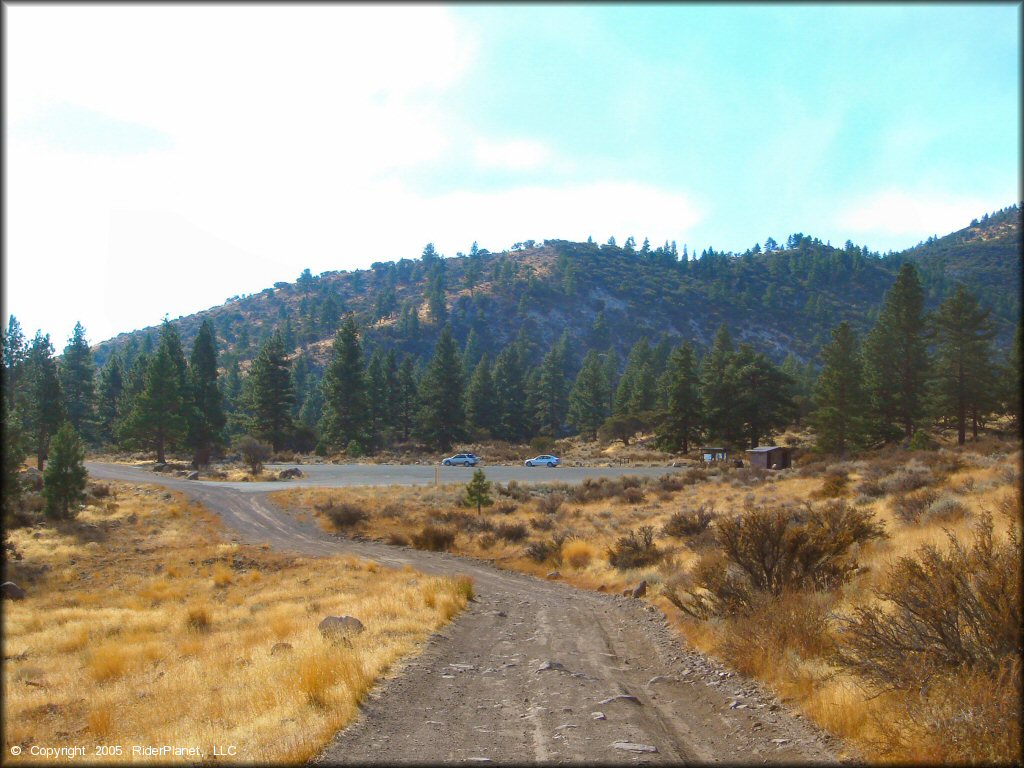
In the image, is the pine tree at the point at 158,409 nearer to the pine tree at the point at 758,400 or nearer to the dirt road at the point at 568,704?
the dirt road at the point at 568,704

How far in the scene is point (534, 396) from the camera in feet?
314

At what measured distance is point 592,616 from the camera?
13.7 m

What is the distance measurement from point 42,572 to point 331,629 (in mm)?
17097

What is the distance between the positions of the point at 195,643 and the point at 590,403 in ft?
260

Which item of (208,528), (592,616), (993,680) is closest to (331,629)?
(592,616)

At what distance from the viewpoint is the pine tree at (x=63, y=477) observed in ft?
98.5

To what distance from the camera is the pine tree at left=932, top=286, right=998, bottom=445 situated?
4253 cm

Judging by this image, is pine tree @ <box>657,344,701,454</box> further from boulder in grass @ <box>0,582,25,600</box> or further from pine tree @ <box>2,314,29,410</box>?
pine tree @ <box>2,314,29,410</box>

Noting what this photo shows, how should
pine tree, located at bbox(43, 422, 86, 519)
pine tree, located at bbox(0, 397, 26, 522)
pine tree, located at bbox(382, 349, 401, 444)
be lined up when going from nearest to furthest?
pine tree, located at bbox(0, 397, 26, 522)
pine tree, located at bbox(43, 422, 86, 519)
pine tree, located at bbox(382, 349, 401, 444)

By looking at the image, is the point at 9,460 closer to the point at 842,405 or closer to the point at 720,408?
the point at 842,405

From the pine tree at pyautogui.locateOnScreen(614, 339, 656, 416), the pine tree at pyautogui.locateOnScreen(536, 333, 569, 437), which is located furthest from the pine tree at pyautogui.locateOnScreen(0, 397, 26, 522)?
the pine tree at pyautogui.locateOnScreen(536, 333, 569, 437)

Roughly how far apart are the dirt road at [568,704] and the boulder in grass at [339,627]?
4.95 feet

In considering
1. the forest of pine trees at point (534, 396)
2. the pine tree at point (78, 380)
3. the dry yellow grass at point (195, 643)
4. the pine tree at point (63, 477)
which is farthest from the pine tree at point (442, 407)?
the dry yellow grass at point (195, 643)

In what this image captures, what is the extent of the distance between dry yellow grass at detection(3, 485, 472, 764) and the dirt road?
21.9 inches
